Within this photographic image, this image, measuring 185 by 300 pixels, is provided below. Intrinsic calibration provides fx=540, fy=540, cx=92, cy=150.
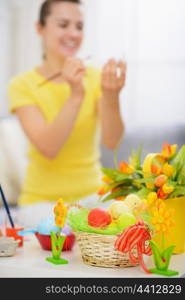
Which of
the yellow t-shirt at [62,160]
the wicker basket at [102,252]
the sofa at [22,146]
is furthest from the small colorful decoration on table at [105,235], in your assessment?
the sofa at [22,146]

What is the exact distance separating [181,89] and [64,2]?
0.74 m

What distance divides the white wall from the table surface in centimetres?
137

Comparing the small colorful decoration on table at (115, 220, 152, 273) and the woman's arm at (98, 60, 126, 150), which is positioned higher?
the woman's arm at (98, 60, 126, 150)

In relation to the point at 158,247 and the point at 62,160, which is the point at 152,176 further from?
the point at 62,160

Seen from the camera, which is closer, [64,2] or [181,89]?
[64,2]

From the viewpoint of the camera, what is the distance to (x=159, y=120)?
7.29 feet

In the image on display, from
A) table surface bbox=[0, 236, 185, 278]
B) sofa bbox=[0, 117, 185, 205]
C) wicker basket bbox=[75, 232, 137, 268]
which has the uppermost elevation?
wicker basket bbox=[75, 232, 137, 268]

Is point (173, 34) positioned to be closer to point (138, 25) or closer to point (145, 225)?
point (138, 25)

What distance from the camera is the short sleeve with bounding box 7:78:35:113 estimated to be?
60.6 inches

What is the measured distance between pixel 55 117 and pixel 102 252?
2.36 feet

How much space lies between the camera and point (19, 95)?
1.56 m

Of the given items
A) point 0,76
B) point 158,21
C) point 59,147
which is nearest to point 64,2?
point 59,147

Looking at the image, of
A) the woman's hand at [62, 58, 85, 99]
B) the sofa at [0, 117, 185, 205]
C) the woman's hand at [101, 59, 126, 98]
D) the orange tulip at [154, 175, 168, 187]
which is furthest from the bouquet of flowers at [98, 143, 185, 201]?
the sofa at [0, 117, 185, 205]

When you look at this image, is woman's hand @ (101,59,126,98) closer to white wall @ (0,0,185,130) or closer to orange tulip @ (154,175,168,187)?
orange tulip @ (154,175,168,187)
